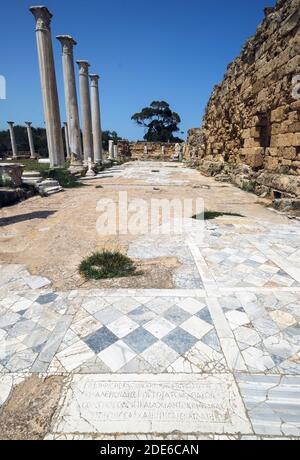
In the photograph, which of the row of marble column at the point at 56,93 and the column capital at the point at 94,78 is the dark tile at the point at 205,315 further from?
the column capital at the point at 94,78

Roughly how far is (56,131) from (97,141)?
8835 millimetres

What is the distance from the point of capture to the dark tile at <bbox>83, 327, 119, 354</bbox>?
7.26 ft

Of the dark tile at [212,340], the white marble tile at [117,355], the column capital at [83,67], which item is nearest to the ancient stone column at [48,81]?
the column capital at [83,67]

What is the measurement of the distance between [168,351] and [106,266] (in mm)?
1699

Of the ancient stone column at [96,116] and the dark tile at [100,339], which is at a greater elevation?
the ancient stone column at [96,116]

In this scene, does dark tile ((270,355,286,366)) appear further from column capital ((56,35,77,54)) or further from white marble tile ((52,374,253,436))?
column capital ((56,35,77,54))

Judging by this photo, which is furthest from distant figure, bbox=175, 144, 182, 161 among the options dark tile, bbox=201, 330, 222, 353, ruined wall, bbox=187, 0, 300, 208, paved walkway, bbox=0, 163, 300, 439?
dark tile, bbox=201, 330, 222, 353

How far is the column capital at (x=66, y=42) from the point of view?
42.7ft

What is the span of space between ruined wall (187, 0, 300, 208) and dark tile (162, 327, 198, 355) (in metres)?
6.06

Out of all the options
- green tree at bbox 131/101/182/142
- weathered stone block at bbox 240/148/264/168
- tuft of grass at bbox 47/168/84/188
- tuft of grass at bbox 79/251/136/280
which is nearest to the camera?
tuft of grass at bbox 79/251/136/280

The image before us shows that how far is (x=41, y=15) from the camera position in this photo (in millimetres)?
10391

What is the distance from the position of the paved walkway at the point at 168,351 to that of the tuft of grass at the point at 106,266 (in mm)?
347

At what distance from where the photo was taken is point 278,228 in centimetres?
537

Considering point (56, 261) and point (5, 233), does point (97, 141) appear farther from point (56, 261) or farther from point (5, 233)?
point (56, 261)
